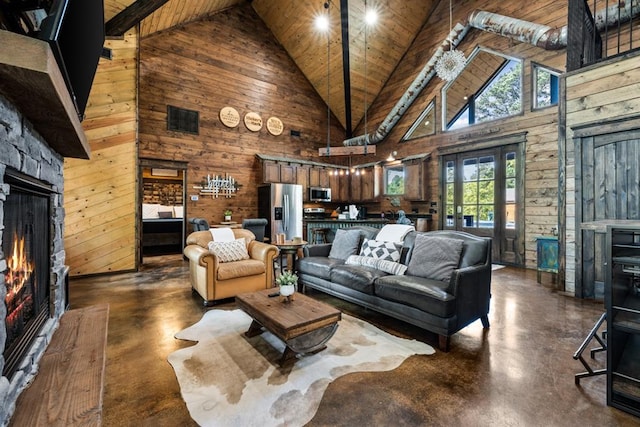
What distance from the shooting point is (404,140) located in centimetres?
781

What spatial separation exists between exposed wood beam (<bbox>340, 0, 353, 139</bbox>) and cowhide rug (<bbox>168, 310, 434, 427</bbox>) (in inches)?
263

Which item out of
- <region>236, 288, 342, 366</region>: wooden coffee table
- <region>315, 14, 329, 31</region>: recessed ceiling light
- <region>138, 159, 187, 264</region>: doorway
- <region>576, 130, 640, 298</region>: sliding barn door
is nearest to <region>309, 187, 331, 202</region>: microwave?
<region>138, 159, 187, 264</region>: doorway

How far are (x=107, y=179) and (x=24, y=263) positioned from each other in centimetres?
386

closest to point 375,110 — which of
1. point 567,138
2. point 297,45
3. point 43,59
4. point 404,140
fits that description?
point 404,140

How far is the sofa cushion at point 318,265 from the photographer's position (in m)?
3.48

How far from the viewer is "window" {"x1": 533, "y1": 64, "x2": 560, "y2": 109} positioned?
17.3 ft

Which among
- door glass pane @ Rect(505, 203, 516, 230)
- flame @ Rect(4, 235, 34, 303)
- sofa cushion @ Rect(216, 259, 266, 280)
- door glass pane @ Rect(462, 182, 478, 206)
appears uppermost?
door glass pane @ Rect(462, 182, 478, 206)

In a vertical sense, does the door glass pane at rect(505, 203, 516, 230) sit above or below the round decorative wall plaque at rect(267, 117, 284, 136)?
below

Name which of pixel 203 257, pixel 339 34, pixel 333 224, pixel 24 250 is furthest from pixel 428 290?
pixel 339 34

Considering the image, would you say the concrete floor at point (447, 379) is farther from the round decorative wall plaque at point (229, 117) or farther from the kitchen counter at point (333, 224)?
the round decorative wall plaque at point (229, 117)

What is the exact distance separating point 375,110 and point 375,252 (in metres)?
6.53

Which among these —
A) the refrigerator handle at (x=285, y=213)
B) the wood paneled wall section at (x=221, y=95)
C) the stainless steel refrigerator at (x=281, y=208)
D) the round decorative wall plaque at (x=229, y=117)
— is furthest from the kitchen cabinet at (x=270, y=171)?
the round decorative wall plaque at (x=229, y=117)

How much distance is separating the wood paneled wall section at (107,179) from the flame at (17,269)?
11.9 feet

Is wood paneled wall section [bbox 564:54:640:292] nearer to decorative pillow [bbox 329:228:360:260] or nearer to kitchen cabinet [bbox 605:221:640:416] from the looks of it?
kitchen cabinet [bbox 605:221:640:416]
